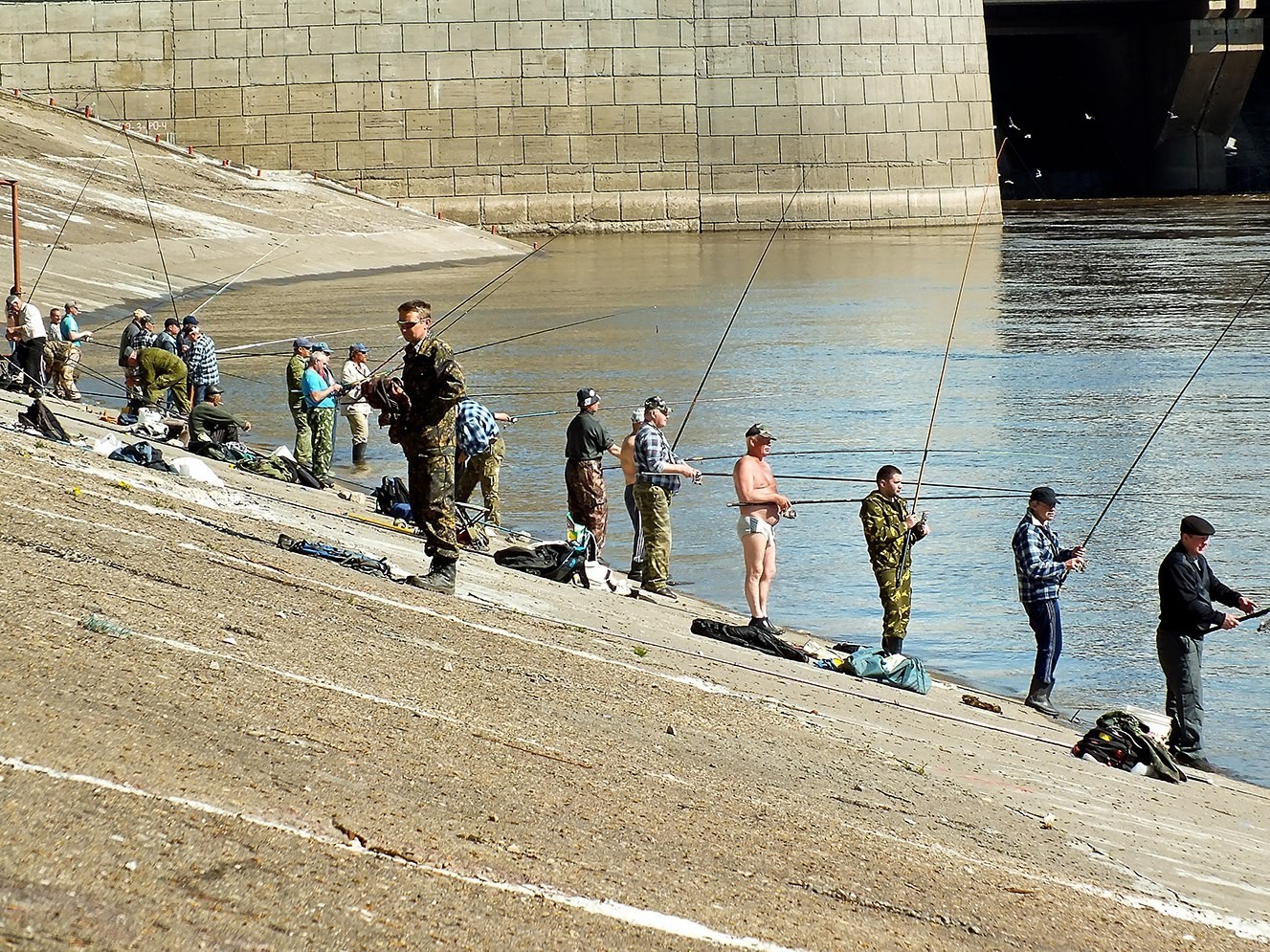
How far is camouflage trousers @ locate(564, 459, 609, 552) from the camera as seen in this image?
1227 cm

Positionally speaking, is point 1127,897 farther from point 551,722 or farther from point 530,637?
point 530,637

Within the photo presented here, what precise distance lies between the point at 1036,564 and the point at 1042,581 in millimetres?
108

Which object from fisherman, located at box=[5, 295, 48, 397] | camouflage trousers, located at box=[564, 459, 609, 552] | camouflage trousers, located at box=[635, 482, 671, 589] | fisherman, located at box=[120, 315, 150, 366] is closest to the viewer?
camouflage trousers, located at box=[635, 482, 671, 589]

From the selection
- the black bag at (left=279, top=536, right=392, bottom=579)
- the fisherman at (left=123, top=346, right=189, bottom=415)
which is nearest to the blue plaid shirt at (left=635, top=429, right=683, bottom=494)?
the black bag at (left=279, top=536, right=392, bottom=579)

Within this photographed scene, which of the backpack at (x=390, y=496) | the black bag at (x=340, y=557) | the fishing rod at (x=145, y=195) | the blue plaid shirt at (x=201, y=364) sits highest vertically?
the fishing rod at (x=145, y=195)

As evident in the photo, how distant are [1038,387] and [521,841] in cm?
1738

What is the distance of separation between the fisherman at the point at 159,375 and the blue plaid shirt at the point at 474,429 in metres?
5.22

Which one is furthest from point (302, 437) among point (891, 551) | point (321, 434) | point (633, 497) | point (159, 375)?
point (891, 551)

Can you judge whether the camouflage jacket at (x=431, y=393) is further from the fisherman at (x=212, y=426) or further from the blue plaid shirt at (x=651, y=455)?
the fisherman at (x=212, y=426)

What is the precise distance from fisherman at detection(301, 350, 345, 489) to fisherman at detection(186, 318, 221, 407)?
2.22 metres

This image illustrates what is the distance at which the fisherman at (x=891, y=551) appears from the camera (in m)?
10.2

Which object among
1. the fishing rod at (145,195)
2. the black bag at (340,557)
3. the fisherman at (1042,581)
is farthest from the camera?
the fishing rod at (145,195)

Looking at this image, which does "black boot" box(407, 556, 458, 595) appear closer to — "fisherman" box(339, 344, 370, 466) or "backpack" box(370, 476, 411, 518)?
"backpack" box(370, 476, 411, 518)

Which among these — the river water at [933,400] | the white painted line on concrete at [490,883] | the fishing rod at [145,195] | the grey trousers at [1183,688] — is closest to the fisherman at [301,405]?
the river water at [933,400]
